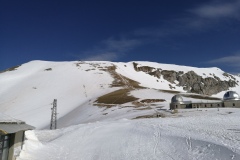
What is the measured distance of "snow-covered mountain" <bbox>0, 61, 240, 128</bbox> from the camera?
229ft

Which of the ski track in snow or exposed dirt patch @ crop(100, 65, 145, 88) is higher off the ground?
exposed dirt patch @ crop(100, 65, 145, 88)

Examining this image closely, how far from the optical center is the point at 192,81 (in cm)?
17162

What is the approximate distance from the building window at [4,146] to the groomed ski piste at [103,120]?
2260 mm

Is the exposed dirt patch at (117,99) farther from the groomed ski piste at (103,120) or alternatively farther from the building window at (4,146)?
the building window at (4,146)

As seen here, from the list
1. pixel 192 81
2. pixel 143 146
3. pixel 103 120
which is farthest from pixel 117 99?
pixel 192 81

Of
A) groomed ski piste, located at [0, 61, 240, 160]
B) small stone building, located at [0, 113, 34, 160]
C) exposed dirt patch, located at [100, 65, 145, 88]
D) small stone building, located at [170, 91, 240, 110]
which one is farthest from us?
exposed dirt patch, located at [100, 65, 145, 88]

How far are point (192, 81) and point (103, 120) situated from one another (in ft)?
424

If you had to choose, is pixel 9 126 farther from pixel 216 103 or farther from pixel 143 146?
pixel 216 103

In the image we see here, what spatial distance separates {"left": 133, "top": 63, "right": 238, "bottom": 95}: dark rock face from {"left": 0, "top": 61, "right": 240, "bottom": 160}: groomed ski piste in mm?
5702

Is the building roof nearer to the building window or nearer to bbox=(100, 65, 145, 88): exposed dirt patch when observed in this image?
the building window

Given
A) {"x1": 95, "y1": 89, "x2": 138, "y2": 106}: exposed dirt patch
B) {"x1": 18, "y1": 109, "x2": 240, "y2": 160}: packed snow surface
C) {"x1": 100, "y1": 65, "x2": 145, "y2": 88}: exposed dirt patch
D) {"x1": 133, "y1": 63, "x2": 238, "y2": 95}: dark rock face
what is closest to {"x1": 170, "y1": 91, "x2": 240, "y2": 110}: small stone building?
{"x1": 95, "y1": 89, "x2": 138, "y2": 106}: exposed dirt patch

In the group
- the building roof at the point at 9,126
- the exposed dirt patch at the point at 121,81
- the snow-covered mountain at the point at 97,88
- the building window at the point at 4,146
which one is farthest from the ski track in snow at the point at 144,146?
the exposed dirt patch at the point at 121,81

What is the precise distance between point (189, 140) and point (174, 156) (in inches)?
125

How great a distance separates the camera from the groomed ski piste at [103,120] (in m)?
21.5
